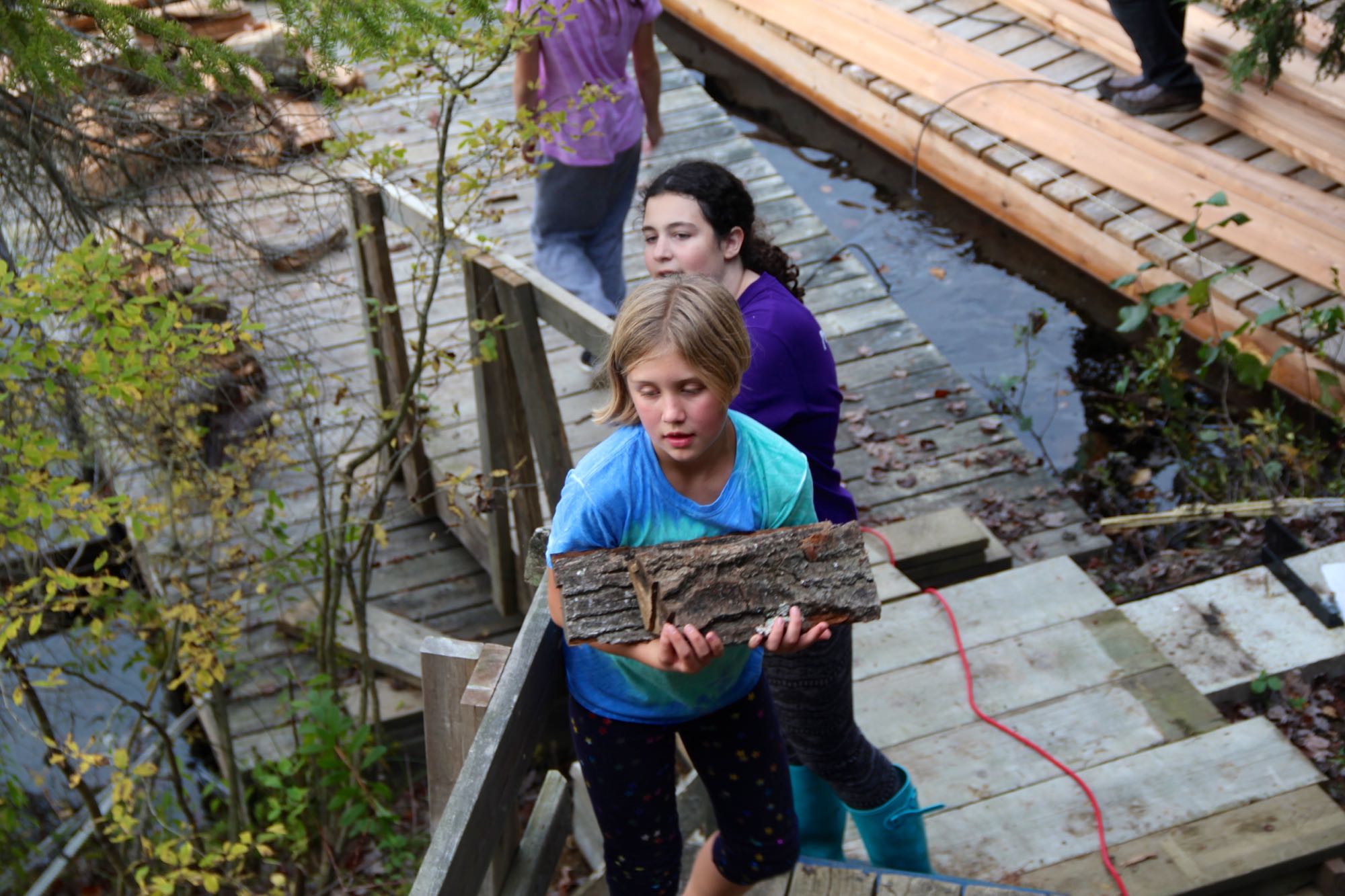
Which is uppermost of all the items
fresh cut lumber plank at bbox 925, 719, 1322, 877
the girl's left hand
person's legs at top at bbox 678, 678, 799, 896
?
the girl's left hand

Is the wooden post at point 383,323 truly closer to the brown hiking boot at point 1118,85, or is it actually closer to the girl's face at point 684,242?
the girl's face at point 684,242

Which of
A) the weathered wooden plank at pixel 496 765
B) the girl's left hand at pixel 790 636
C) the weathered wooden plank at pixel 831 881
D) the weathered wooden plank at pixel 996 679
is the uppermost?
the girl's left hand at pixel 790 636

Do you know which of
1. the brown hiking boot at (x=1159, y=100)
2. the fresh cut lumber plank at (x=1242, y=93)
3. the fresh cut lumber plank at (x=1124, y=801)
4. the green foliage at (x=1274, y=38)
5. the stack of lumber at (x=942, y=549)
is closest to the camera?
the fresh cut lumber plank at (x=1124, y=801)

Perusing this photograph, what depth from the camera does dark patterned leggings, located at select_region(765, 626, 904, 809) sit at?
8.67 feet

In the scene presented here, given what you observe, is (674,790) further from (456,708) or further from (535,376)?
(535,376)

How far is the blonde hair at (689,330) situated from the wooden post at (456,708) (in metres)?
0.67

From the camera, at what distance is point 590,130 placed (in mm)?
4512

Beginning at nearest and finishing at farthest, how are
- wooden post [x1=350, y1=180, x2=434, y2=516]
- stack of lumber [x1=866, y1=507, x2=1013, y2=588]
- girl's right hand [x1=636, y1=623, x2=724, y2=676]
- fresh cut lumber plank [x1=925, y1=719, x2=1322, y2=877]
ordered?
girl's right hand [x1=636, y1=623, x2=724, y2=676] → fresh cut lumber plank [x1=925, y1=719, x2=1322, y2=877] → wooden post [x1=350, y1=180, x2=434, y2=516] → stack of lumber [x1=866, y1=507, x2=1013, y2=588]

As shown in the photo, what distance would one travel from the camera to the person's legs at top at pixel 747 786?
7.95 feet

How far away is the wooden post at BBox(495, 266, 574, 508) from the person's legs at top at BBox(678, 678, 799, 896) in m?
1.67

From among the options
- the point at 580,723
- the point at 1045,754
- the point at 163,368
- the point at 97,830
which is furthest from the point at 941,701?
the point at 97,830

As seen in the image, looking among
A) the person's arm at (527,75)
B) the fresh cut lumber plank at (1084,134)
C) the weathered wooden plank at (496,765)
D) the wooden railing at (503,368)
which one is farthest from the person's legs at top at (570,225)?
the fresh cut lumber plank at (1084,134)

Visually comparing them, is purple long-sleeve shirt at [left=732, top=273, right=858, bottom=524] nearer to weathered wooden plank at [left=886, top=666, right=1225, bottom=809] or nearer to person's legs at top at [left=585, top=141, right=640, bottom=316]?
weathered wooden plank at [left=886, top=666, right=1225, bottom=809]

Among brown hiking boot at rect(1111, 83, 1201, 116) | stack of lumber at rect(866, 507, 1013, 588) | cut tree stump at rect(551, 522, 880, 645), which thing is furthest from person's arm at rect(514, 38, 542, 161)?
brown hiking boot at rect(1111, 83, 1201, 116)
